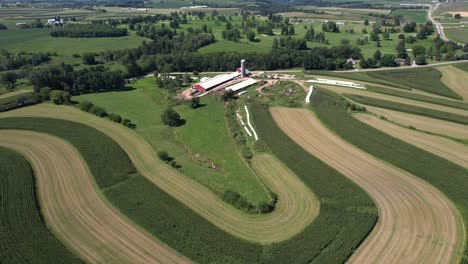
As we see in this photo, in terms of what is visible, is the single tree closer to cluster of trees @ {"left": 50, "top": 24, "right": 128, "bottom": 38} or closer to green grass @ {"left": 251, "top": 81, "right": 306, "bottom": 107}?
green grass @ {"left": 251, "top": 81, "right": 306, "bottom": 107}

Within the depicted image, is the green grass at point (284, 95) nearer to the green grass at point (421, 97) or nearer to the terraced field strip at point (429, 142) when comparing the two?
the terraced field strip at point (429, 142)

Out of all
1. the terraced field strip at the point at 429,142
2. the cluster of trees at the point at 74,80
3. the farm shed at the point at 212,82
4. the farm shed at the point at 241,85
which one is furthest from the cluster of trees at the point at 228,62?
the terraced field strip at the point at 429,142

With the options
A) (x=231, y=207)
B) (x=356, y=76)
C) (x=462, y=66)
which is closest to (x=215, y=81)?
(x=356, y=76)

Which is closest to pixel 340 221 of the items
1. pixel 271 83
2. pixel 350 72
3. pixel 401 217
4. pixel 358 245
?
pixel 358 245

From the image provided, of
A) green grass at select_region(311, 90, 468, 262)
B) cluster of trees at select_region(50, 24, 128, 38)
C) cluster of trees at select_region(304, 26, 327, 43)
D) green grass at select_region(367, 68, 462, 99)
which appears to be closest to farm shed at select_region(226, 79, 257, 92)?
green grass at select_region(311, 90, 468, 262)

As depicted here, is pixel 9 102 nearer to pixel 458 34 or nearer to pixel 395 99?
pixel 395 99

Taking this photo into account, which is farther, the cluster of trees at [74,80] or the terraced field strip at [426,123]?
the cluster of trees at [74,80]
